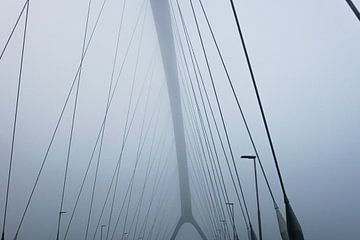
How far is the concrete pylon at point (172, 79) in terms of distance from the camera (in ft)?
61.9

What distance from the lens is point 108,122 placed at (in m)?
26.3

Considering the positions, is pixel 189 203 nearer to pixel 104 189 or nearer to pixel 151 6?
pixel 104 189

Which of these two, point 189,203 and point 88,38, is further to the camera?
point 189,203

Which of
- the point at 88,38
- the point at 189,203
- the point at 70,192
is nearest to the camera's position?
the point at 88,38

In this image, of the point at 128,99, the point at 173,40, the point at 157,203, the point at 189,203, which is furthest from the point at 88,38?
the point at 189,203

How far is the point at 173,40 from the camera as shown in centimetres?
2238

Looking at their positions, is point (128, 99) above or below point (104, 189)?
above

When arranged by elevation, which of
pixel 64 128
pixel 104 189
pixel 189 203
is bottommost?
pixel 189 203

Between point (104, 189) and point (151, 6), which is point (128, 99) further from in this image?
point (104, 189)

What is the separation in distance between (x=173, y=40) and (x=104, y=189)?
19.7 m

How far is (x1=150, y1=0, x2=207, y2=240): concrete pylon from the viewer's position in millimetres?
18875

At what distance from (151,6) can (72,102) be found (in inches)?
309

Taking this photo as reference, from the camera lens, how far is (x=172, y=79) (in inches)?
1125

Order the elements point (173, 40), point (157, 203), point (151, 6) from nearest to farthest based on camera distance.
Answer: point (151, 6), point (173, 40), point (157, 203)
